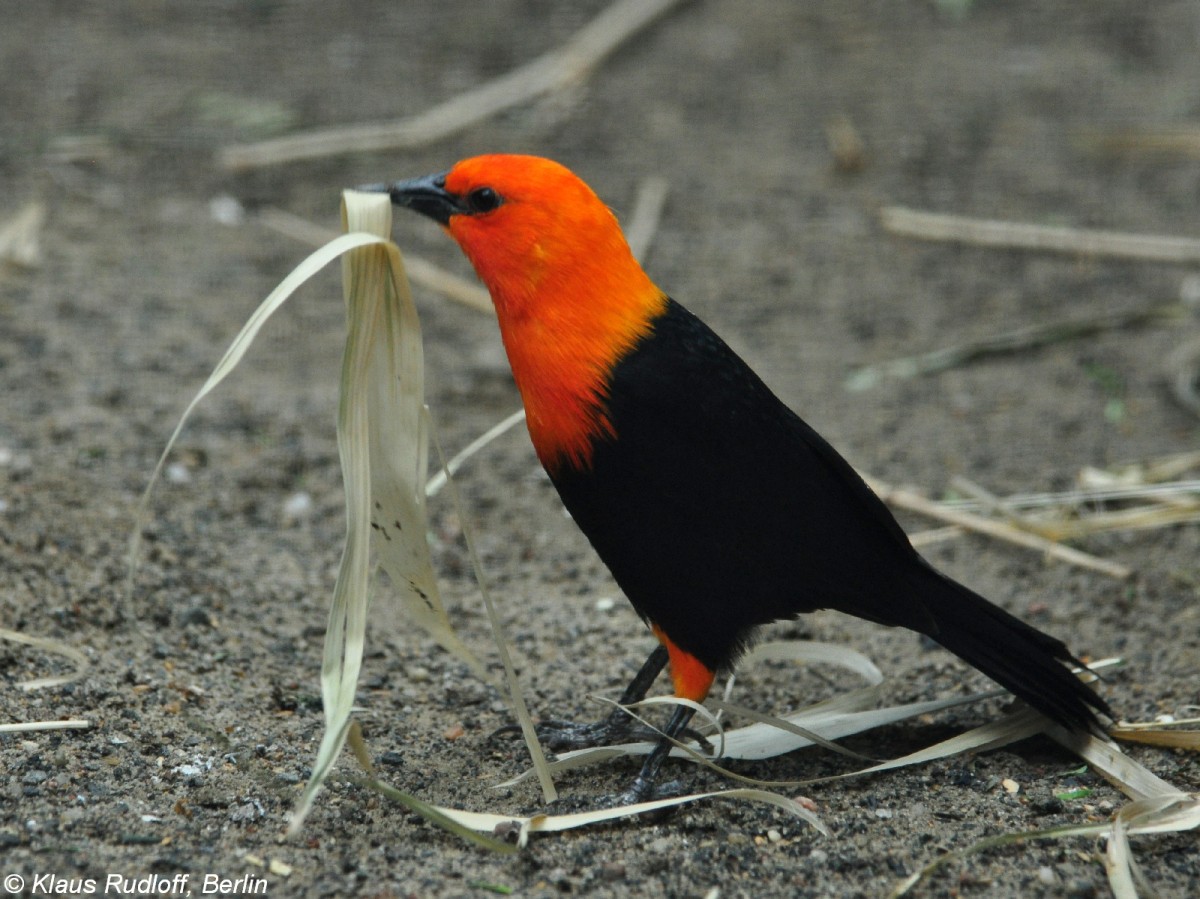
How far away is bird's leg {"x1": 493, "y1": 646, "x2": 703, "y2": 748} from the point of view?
3.16m

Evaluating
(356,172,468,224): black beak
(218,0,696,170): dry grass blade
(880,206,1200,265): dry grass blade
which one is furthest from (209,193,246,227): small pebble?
(356,172,468,224): black beak

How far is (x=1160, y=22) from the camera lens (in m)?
8.09

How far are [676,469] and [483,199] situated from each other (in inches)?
29.1

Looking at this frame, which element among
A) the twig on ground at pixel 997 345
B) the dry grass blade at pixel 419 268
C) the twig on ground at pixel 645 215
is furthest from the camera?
the twig on ground at pixel 645 215

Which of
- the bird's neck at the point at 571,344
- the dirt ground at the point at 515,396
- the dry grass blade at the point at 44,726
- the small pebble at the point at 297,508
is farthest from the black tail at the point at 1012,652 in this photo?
the small pebble at the point at 297,508

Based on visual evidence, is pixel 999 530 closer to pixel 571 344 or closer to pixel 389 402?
pixel 571 344

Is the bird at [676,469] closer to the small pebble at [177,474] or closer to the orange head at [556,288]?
the orange head at [556,288]

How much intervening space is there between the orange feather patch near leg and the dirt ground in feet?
0.67

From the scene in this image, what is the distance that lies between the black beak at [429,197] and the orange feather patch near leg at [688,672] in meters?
1.05

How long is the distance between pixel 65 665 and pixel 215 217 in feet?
11.5

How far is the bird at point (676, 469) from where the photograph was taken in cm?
279

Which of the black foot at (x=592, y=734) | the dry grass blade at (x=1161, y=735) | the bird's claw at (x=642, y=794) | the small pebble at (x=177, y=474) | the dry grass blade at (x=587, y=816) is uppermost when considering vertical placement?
the small pebble at (x=177, y=474)

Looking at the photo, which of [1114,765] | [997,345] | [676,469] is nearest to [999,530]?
[1114,765]

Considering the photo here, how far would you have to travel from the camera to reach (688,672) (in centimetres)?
298
